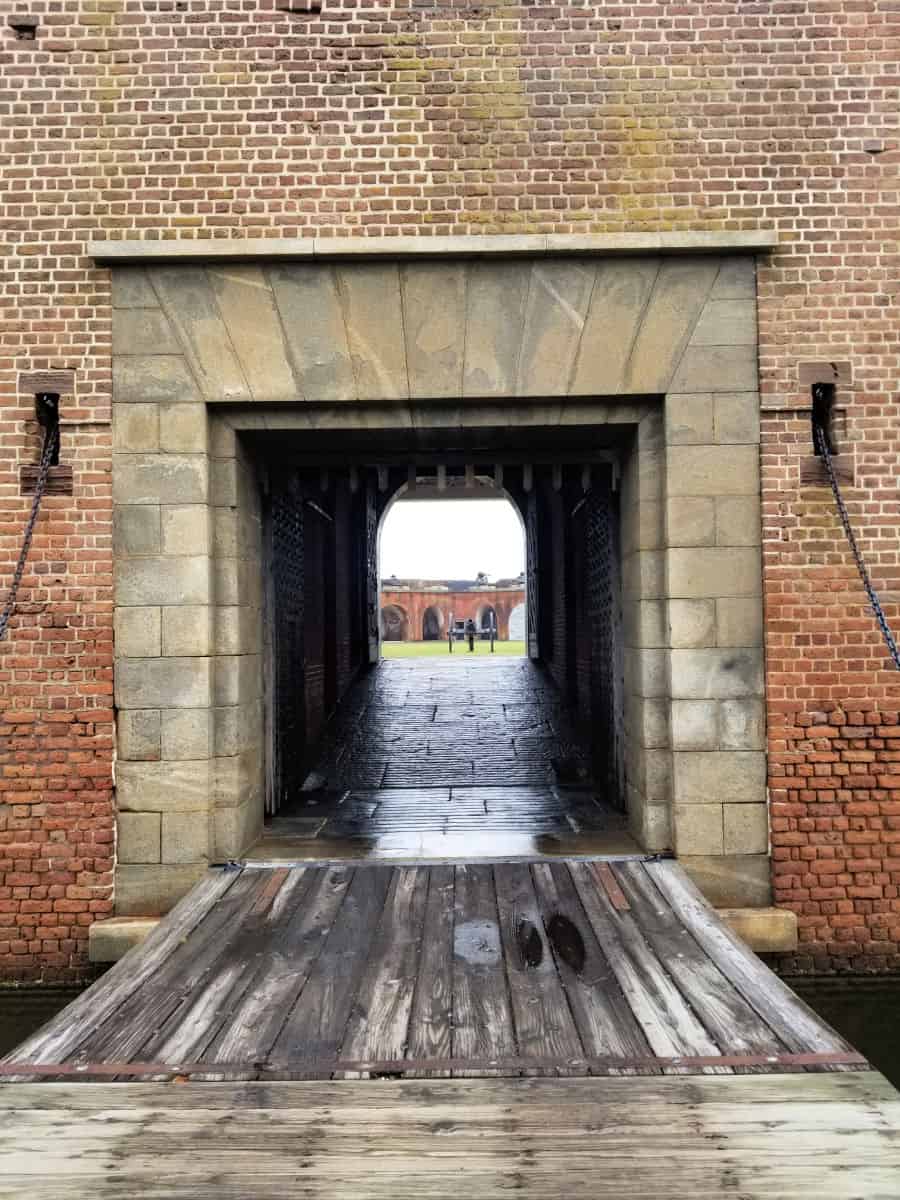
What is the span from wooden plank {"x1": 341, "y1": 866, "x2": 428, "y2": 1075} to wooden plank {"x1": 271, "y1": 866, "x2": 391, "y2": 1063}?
1.8 inches

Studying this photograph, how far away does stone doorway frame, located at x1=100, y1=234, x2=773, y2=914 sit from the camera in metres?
5.09

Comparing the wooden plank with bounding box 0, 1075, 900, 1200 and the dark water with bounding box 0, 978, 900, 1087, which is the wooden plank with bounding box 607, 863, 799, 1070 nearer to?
the wooden plank with bounding box 0, 1075, 900, 1200

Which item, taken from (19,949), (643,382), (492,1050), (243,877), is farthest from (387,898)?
(643,382)

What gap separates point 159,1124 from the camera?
105 inches

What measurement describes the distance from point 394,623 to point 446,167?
148 ft

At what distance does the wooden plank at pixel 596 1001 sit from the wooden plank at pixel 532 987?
0.04 m

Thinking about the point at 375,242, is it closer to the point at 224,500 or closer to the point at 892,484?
the point at 224,500

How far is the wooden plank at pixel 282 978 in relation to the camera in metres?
3.11

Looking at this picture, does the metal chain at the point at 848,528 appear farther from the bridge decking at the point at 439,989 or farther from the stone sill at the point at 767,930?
the bridge decking at the point at 439,989

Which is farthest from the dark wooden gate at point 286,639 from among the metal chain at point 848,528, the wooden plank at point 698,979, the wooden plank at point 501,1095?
the metal chain at point 848,528

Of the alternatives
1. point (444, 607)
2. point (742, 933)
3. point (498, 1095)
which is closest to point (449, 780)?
point (742, 933)

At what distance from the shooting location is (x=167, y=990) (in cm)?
359

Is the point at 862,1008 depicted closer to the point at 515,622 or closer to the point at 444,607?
the point at 444,607

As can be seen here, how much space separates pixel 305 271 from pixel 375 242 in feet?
1.60
